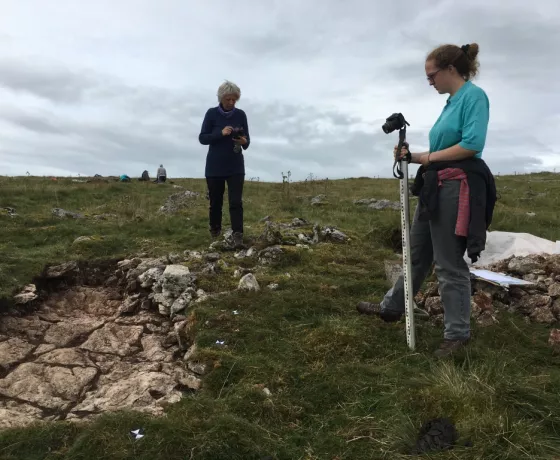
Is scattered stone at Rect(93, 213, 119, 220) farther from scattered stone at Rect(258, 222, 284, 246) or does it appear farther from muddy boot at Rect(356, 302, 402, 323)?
muddy boot at Rect(356, 302, 402, 323)

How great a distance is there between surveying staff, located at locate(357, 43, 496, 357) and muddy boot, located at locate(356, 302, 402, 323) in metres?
0.61

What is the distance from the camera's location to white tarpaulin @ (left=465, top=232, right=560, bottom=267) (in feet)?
21.9

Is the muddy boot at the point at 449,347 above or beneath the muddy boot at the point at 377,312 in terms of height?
beneath

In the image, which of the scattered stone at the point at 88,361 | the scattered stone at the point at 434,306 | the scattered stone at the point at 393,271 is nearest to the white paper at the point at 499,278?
the scattered stone at the point at 434,306

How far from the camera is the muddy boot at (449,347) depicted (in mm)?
3550

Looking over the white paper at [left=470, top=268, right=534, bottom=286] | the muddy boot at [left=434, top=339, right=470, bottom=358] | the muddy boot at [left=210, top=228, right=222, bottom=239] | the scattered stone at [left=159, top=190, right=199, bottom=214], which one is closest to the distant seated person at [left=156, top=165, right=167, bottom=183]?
the scattered stone at [left=159, top=190, right=199, bottom=214]

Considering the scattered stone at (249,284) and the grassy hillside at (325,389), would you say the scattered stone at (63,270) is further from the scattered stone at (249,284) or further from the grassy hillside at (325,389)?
the scattered stone at (249,284)

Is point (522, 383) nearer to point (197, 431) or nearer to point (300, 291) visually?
point (197, 431)

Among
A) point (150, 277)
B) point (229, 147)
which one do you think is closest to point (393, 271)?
point (150, 277)

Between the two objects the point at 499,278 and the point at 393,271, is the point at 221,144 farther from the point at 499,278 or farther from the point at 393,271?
the point at 499,278

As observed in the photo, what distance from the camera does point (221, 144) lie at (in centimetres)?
702

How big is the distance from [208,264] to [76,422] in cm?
338

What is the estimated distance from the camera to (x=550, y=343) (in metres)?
3.81

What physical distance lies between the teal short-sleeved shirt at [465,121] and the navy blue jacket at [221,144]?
12.9 feet
